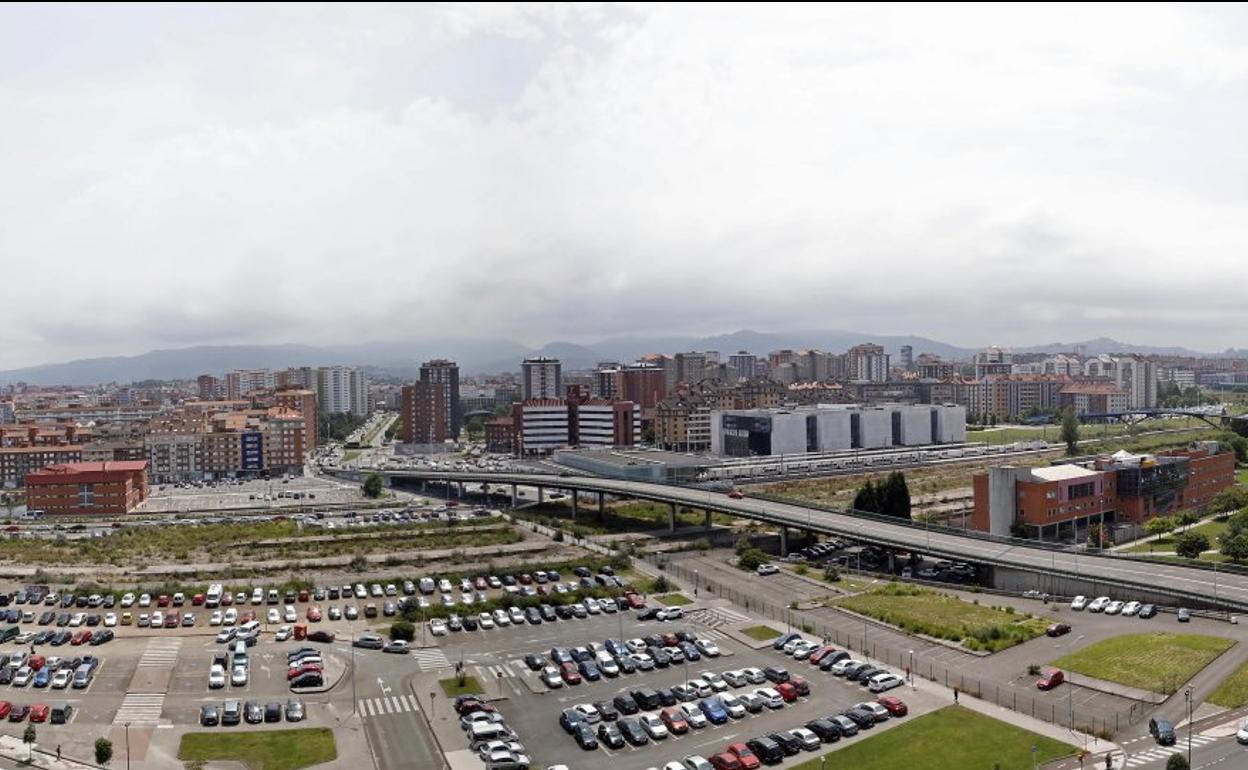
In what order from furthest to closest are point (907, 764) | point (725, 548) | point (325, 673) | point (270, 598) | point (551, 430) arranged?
point (551, 430), point (725, 548), point (270, 598), point (325, 673), point (907, 764)

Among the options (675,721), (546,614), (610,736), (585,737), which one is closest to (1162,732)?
(675,721)

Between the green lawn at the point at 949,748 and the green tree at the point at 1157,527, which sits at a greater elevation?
the green tree at the point at 1157,527

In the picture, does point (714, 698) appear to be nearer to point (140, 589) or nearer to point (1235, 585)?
point (1235, 585)

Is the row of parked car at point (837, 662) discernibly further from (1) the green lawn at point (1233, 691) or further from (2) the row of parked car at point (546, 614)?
(1) the green lawn at point (1233, 691)

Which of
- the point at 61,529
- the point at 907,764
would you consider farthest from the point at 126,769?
the point at 61,529

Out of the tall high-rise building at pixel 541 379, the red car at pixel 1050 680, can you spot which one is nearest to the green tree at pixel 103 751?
the red car at pixel 1050 680

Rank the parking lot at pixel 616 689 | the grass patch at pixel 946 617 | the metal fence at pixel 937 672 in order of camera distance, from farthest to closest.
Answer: the grass patch at pixel 946 617 → the metal fence at pixel 937 672 → the parking lot at pixel 616 689

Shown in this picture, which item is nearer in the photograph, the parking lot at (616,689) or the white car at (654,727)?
the parking lot at (616,689)
